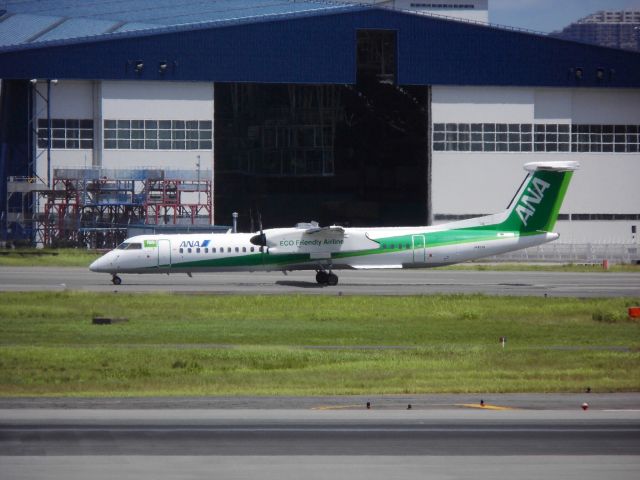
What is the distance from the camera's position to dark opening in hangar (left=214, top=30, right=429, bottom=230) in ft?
259

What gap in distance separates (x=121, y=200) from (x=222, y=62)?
11.8 m

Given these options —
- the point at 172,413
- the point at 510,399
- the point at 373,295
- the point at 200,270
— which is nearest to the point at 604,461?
the point at 510,399

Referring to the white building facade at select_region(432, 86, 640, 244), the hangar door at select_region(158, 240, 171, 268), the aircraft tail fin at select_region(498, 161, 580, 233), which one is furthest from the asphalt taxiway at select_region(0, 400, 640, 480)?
the white building facade at select_region(432, 86, 640, 244)

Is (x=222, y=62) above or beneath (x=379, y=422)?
above

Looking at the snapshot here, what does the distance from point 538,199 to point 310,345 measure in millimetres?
21926

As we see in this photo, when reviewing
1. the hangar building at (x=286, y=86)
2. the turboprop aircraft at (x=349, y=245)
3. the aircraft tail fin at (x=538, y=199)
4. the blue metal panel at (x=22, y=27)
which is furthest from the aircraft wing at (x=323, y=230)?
the blue metal panel at (x=22, y=27)

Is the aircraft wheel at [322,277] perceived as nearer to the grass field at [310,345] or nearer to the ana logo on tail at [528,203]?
the grass field at [310,345]

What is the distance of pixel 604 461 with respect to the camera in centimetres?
1493

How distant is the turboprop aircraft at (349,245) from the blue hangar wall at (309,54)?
930 inches

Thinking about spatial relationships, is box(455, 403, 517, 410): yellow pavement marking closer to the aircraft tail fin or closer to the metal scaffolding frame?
the aircraft tail fin

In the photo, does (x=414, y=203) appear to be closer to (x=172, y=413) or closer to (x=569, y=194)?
(x=569, y=194)

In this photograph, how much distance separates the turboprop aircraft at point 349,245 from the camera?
151 ft

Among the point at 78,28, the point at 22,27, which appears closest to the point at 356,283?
the point at 78,28

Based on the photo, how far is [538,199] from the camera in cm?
4778
